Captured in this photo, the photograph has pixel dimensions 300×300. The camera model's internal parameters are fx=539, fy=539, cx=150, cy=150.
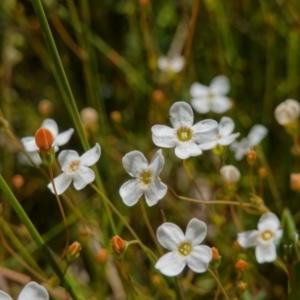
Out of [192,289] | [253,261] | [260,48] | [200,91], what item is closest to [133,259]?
[192,289]

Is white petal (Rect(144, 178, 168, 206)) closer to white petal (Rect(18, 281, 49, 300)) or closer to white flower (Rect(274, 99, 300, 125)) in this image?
white petal (Rect(18, 281, 49, 300))

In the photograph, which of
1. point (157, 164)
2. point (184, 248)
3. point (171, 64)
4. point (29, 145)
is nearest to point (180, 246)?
point (184, 248)

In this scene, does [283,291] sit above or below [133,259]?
below

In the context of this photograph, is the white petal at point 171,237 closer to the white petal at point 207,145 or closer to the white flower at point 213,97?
the white petal at point 207,145

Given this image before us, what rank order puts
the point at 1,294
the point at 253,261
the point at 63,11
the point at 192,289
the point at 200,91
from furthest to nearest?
the point at 63,11 < the point at 200,91 < the point at 192,289 < the point at 253,261 < the point at 1,294

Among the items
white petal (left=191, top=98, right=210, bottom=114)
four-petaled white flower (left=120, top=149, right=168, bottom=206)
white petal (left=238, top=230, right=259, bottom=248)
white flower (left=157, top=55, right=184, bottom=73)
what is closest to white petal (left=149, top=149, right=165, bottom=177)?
four-petaled white flower (left=120, top=149, right=168, bottom=206)

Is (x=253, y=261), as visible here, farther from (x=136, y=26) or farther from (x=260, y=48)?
(x=136, y=26)

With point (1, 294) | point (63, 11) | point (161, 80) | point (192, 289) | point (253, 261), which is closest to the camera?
point (1, 294)
